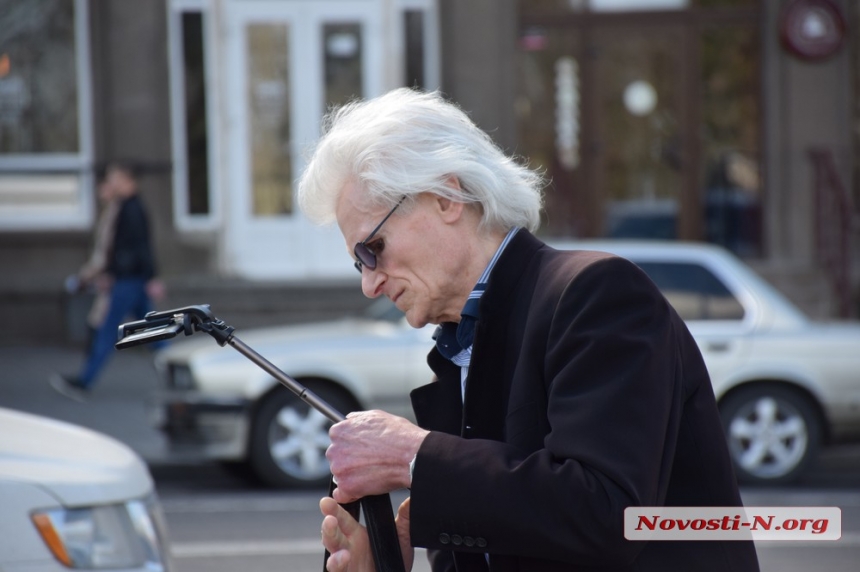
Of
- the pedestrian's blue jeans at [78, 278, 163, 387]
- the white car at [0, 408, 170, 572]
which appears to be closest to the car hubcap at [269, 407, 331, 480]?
the pedestrian's blue jeans at [78, 278, 163, 387]

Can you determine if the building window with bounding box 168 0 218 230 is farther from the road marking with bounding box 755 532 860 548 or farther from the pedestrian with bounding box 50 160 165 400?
the road marking with bounding box 755 532 860 548

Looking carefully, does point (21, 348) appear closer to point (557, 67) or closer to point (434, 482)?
point (557, 67)

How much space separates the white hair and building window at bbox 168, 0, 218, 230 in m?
12.3

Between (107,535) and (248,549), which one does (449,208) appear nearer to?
(107,535)

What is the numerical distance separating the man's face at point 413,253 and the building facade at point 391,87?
457 inches

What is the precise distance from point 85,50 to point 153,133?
4.14 ft

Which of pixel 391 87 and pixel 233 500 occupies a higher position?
pixel 391 87

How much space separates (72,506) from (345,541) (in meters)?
1.56

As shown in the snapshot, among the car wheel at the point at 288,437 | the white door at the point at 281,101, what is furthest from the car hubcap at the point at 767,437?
the white door at the point at 281,101

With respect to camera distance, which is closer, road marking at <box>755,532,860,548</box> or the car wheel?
road marking at <box>755,532,860,548</box>

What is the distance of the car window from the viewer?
827 centimetres

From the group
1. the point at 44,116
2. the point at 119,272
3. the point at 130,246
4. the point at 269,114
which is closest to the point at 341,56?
the point at 269,114

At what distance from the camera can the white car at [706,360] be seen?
8.07 m

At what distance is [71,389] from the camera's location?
1121 centimetres
